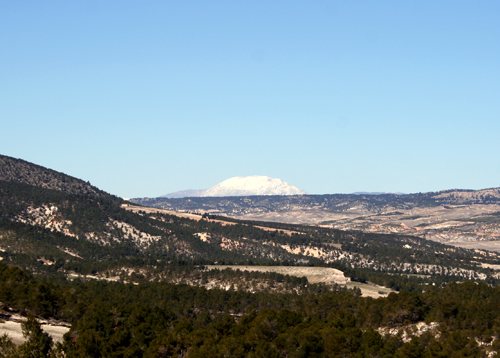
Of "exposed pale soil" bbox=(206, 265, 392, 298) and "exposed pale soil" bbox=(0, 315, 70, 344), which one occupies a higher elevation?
"exposed pale soil" bbox=(0, 315, 70, 344)

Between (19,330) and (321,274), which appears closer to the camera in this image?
(19,330)

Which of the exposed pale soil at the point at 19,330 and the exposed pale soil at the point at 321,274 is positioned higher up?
the exposed pale soil at the point at 19,330

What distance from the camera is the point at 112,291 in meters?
128

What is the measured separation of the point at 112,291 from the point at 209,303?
63.5ft

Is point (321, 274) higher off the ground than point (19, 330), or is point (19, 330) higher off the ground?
point (19, 330)

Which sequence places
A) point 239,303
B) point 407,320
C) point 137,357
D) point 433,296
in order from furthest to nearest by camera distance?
point 239,303 → point 433,296 → point 407,320 → point 137,357

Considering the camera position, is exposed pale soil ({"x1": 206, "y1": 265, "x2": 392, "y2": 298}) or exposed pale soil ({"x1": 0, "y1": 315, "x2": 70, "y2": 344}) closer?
exposed pale soil ({"x1": 0, "y1": 315, "x2": 70, "y2": 344})

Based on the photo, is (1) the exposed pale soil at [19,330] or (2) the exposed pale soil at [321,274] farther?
(2) the exposed pale soil at [321,274]

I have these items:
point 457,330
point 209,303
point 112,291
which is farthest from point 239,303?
point 457,330

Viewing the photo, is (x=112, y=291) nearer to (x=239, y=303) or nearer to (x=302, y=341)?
(x=239, y=303)

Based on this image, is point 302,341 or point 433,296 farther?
point 433,296

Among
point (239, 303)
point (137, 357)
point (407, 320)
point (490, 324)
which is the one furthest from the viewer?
point (239, 303)

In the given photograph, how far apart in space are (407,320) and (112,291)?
5739 centimetres

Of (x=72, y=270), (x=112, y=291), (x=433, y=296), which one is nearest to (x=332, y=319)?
(x=433, y=296)
